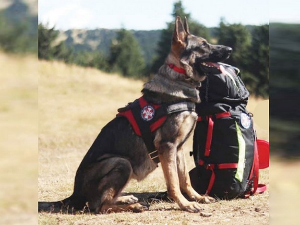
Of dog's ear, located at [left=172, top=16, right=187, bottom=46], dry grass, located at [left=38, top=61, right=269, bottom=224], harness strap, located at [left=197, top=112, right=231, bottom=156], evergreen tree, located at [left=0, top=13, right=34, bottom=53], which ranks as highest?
dog's ear, located at [left=172, top=16, right=187, bottom=46]

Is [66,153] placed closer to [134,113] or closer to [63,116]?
[63,116]

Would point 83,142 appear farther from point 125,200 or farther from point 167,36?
point 167,36

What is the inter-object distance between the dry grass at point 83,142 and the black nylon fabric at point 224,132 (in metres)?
0.22

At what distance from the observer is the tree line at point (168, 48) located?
2012 centimetres

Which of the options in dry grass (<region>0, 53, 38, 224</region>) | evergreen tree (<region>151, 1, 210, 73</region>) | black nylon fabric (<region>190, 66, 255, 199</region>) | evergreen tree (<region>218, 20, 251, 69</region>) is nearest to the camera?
dry grass (<region>0, 53, 38, 224</region>)

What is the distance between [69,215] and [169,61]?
216cm

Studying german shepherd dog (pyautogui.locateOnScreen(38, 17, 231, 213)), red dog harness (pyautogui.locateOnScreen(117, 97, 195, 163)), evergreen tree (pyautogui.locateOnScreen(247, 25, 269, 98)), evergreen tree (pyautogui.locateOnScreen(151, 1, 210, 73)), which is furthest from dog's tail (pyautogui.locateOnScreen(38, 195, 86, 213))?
evergreen tree (pyautogui.locateOnScreen(151, 1, 210, 73))

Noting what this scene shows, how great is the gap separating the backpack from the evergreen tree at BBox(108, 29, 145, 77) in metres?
22.5

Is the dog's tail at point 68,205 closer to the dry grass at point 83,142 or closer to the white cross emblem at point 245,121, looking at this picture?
the dry grass at point 83,142

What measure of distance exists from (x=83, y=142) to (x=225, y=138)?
8.07m

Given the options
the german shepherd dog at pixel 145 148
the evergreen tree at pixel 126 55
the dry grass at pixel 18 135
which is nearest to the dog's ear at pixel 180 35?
the german shepherd dog at pixel 145 148

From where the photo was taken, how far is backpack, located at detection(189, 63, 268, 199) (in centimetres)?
563

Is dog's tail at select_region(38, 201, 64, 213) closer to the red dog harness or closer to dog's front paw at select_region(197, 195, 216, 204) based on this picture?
the red dog harness

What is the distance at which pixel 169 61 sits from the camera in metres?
5.36
